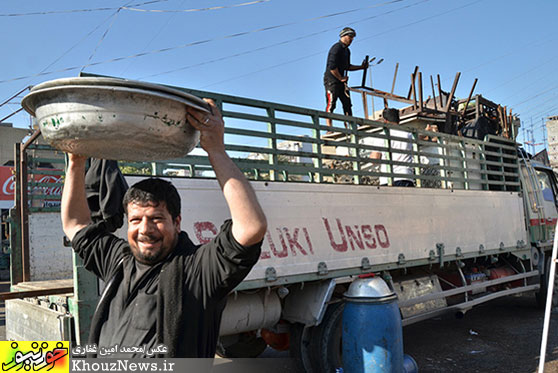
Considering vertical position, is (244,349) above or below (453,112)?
below

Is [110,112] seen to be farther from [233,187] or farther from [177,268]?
[177,268]

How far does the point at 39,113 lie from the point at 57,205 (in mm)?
3701

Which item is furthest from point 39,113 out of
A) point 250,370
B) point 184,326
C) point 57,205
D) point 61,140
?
point 250,370

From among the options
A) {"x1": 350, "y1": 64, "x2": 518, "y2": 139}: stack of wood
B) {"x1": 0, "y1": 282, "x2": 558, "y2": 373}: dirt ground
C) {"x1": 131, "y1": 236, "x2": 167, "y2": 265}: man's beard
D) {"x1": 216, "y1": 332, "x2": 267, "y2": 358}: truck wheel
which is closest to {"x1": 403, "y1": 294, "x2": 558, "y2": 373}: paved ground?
{"x1": 0, "y1": 282, "x2": 558, "y2": 373}: dirt ground

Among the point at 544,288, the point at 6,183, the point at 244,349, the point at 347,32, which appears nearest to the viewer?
the point at 244,349

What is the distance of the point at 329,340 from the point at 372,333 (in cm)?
46

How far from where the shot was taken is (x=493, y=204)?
6.32 meters

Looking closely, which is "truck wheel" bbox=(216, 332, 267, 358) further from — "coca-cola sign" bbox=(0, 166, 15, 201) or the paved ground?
"coca-cola sign" bbox=(0, 166, 15, 201)

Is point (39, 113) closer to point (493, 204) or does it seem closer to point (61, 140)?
point (61, 140)

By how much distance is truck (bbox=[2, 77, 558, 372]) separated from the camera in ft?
11.5

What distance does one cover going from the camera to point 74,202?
7.02ft

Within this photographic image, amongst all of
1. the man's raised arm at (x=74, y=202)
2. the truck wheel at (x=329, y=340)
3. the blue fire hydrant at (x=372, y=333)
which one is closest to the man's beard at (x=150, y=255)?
the man's raised arm at (x=74, y=202)

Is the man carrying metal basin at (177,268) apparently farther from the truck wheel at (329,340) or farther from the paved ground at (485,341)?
the paved ground at (485,341)

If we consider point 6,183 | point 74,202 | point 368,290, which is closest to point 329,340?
point 368,290
